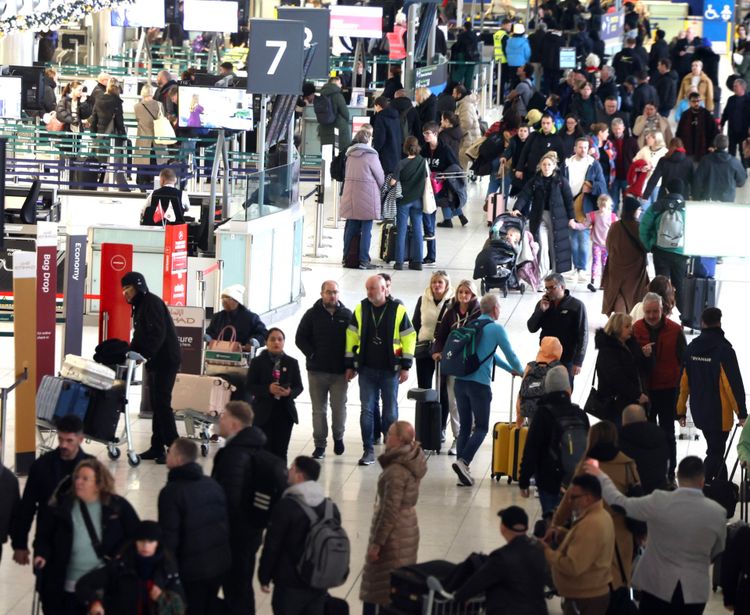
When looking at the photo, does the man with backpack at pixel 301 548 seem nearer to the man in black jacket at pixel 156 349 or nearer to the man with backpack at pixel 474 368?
the man with backpack at pixel 474 368

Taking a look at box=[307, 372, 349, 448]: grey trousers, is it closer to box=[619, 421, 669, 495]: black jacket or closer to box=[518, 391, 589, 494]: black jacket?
box=[518, 391, 589, 494]: black jacket

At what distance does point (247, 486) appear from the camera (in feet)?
29.8

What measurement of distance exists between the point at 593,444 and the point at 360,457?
3824mm

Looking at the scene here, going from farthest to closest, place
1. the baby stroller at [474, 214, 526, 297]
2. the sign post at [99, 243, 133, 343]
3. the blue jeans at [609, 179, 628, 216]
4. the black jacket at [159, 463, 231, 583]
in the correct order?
1. the blue jeans at [609, 179, 628, 216]
2. the baby stroller at [474, 214, 526, 297]
3. the sign post at [99, 243, 133, 343]
4. the black jacket at [159, 463, 231, 583]

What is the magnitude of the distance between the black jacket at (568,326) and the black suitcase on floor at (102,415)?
3320mm

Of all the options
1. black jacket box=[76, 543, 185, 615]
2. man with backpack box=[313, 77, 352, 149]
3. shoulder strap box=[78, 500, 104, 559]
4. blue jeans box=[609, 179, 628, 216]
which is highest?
man with backpack box=[313, 77, 352, 149]

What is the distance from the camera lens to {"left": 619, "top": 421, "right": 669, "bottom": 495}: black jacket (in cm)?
1030

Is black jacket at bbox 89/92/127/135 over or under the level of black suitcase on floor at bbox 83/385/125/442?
over

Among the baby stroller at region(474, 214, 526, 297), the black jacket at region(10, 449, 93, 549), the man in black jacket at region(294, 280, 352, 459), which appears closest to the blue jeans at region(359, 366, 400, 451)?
the man in black jacket at region(294, 280, 352, 459)

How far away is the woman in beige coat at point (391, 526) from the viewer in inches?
362

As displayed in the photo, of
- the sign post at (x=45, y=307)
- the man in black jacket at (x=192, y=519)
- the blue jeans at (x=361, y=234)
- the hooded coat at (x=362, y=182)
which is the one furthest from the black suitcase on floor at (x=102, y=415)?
the blue jeans at (x=361, y=234)

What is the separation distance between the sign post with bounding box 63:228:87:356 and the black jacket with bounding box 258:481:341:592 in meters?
5.12

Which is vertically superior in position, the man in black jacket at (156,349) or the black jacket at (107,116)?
the black jacket at (107,116)

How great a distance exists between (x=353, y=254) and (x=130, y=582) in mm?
13141
